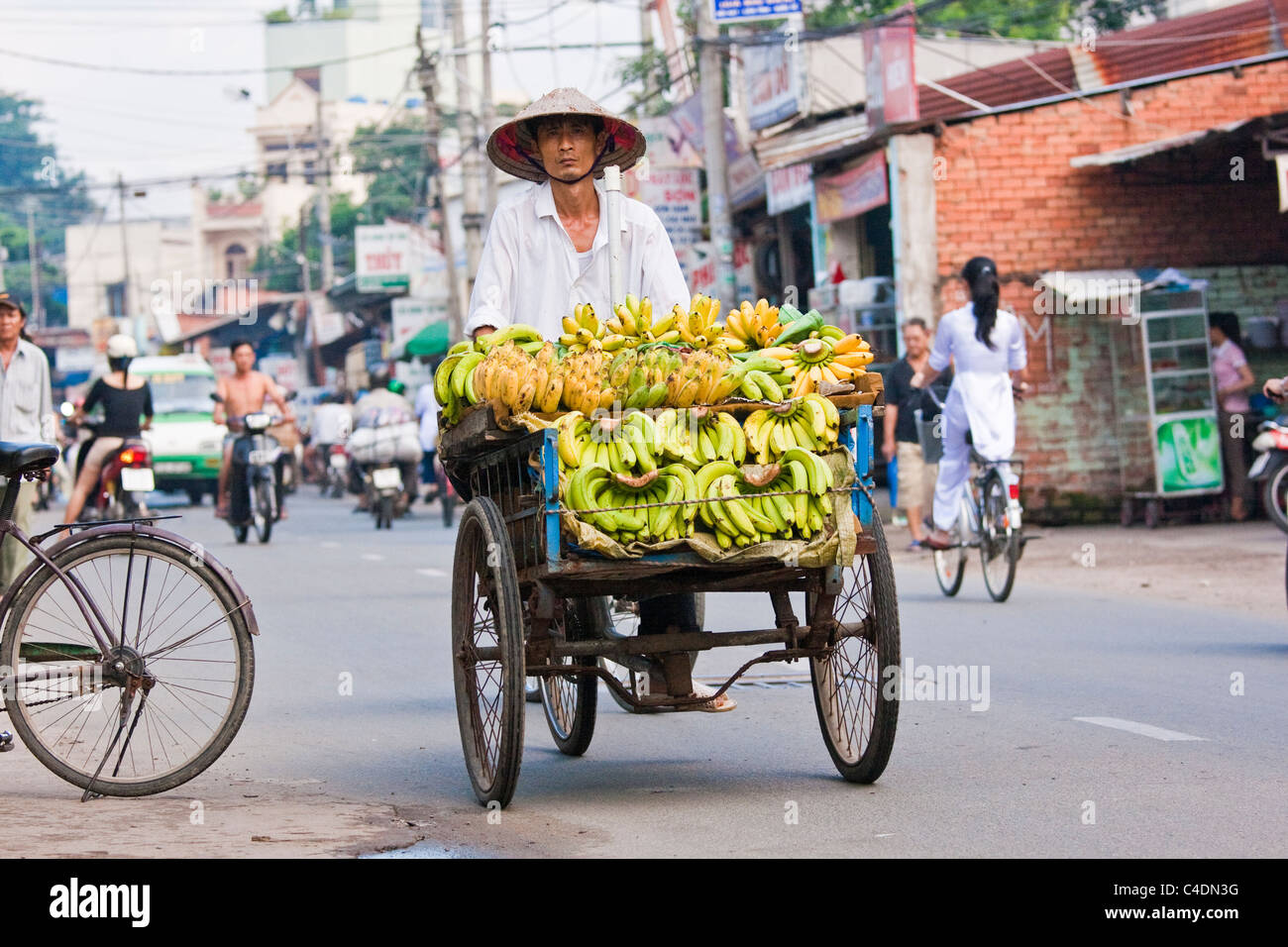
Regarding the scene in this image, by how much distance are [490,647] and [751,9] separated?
15482 mm

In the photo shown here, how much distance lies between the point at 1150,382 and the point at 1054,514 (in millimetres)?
1684

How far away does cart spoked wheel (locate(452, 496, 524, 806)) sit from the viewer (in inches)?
212

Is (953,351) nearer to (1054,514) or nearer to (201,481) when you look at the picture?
(1054,514)

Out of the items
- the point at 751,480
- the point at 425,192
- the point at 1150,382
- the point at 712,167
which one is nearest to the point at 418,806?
the point at 751,480

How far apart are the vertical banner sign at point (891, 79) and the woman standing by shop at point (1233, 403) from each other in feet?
12.4

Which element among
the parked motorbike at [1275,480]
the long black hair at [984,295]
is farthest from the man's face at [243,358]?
the parked motorbike at [1275,480]

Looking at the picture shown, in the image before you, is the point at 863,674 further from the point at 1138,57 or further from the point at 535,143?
the point at 1138,57

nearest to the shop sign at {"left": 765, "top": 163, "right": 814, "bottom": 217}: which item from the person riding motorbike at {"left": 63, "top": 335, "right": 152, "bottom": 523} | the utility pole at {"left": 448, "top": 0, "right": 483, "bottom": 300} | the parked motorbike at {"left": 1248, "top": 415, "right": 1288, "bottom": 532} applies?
the utility pole at {"left": 448, "top": 0, "right": 483, "bottom": 300}

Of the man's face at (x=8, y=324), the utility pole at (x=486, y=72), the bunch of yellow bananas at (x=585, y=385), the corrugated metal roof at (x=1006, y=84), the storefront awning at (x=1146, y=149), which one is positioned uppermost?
the utility pole at (x=486, y=72)

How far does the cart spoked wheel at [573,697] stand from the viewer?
245 inches

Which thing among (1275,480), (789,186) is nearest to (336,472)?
(789,186)

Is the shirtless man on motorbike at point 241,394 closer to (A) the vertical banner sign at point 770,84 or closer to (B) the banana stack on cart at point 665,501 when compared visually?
(A) the vertical banner sign at point 770,84

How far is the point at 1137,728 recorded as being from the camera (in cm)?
703

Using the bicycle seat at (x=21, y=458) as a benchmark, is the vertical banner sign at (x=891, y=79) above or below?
above
